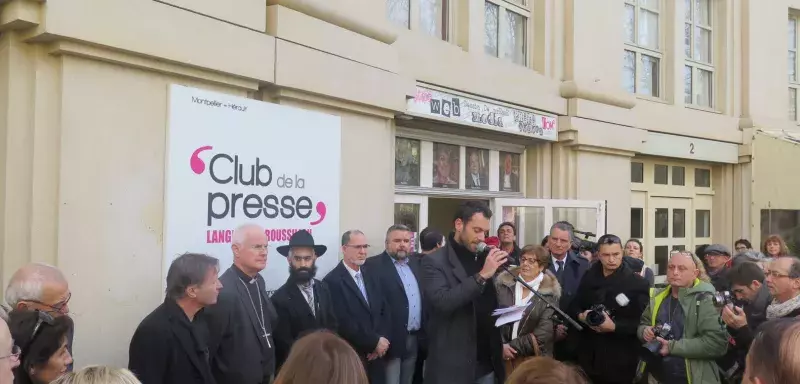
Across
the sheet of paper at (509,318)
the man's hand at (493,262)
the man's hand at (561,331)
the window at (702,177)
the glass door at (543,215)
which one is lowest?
A: the man's hand at (561,331)

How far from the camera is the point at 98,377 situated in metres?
2.08

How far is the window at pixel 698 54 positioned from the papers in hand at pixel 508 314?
8.07 metres

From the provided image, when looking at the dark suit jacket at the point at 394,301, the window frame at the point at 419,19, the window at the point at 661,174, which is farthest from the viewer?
the window at the point at 661,174

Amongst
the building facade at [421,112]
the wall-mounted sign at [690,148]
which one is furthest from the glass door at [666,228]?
the wall-mounted sign at [690,148]

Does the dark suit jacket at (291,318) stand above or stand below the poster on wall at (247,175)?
below

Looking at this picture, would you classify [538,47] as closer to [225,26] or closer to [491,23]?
[491,23]

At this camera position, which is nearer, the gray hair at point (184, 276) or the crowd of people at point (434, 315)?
the crowd of people at point (434, 315)

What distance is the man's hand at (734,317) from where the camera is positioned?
4.34 m

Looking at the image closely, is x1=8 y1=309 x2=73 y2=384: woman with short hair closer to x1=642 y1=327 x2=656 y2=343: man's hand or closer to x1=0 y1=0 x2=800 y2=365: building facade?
x1=0 y1=0 x2=800 y2=365: building facade

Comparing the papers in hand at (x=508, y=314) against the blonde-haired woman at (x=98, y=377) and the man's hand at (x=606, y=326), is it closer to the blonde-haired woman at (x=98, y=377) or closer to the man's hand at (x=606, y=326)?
the man's hand at (x=606, y=326)

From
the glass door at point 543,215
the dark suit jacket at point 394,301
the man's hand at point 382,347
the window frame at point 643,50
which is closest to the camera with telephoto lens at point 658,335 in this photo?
the dark suit jacket at point 394,301

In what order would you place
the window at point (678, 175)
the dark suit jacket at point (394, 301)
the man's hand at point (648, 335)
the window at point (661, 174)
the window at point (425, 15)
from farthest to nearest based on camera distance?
1. the window at point (678, 175)
2. the window at point (661, 174)
3. the window at point (425, 15)
4. the dark suit jacket at point (394, 301)
5. the man's hand at point (648, 335)

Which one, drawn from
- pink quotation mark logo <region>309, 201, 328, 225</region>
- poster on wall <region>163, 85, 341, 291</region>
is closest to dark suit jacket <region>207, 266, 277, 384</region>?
Result: poster on wall <region>163, 85, 341, 291</region>

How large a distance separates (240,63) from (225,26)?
0.93 ft
